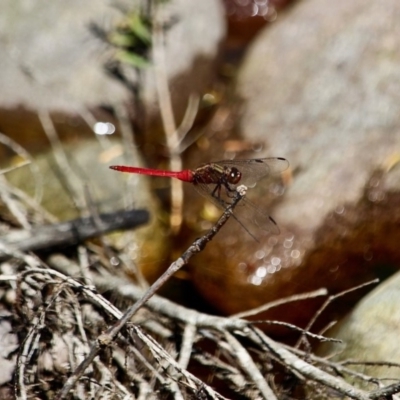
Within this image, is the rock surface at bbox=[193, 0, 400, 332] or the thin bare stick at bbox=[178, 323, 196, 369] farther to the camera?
the rock surface at bbox=[193, 0, 400, 332]

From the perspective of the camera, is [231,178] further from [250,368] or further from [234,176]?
[250,368]

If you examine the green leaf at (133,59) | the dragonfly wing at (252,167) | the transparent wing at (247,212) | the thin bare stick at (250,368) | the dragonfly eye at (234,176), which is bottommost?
the thin bare stick at (250,368)

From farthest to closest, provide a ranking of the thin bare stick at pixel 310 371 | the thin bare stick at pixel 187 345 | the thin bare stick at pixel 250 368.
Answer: the thin bare stick at pixel 187 345 < the thin bare stick at pixel 250 368 < the thin bare stick at pixel 310 371

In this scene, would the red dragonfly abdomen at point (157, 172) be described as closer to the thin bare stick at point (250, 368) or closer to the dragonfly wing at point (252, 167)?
the dragonfly wing at point (252, 167)

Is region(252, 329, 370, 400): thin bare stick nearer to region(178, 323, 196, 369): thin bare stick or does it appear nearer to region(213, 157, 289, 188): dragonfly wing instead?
region(178, 323, 196, 369): thin bare stick

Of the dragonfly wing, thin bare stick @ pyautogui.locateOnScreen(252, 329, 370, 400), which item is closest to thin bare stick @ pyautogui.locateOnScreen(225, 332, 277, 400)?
thin bare stick @ pyautogui.locateOnScreen(252, 329, 370, 400)

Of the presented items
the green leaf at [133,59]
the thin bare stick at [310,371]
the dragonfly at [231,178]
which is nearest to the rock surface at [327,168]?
the dragonfly at [231,178]

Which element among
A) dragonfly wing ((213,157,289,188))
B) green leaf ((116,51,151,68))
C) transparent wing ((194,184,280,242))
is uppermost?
green leaf ((116,51,151,68))

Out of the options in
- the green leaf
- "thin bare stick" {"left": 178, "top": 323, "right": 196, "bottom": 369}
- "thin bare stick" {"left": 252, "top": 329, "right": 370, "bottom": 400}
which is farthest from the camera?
the green leaf
